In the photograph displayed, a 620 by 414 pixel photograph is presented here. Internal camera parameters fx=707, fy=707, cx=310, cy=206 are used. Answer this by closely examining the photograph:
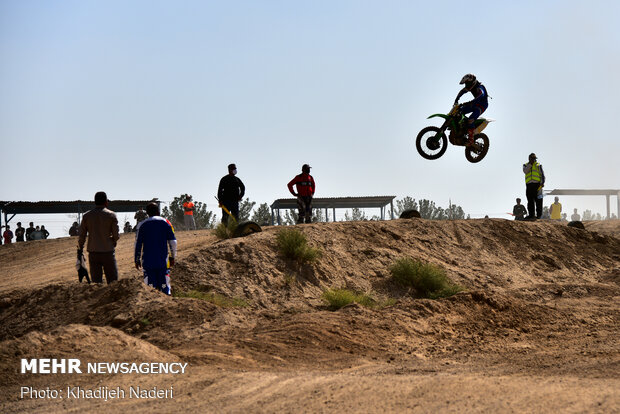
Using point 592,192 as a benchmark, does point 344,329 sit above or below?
below

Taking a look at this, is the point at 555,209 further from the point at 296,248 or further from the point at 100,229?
the point at 100,229

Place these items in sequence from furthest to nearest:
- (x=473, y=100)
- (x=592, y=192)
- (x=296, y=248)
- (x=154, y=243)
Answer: (x=592, y=192)
(x=473, y=100)
(x=296, y=248)
(x=154, y=243)

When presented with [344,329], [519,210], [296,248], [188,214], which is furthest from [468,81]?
[519,210]

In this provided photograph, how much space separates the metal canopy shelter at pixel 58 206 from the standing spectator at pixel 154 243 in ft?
63.2

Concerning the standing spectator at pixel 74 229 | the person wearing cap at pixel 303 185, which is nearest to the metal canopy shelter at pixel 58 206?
the standing spectator at pixel 74 229

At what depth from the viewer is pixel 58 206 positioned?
31250 millimetres

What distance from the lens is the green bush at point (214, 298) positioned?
12.5 meters

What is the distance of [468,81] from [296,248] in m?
5.12

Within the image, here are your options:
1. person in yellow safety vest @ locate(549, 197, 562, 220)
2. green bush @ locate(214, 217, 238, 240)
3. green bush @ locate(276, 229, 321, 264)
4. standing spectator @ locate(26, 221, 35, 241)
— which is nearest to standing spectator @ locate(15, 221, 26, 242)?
standing spectator @ locate(26, 221, 35, 241)

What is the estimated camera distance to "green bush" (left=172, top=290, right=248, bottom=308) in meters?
12.5

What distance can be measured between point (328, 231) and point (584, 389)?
1046cm

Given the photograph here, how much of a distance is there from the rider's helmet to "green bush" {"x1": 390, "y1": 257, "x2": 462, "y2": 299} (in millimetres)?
3957

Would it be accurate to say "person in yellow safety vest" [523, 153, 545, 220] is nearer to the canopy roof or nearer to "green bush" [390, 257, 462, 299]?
"green bush" [390, 257, 462, 299]

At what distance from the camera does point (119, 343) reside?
8.73 m
